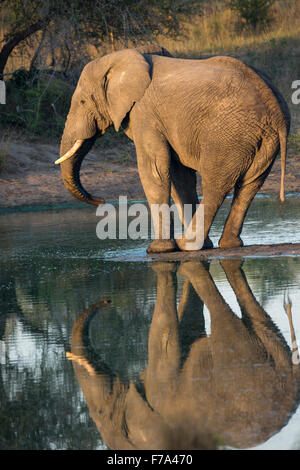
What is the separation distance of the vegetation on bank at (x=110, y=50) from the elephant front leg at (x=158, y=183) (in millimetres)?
6837

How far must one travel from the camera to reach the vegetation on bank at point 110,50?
15.9m

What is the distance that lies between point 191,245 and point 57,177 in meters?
5.79

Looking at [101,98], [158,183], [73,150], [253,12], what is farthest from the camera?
[253,12]

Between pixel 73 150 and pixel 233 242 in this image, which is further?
pixel 73 150

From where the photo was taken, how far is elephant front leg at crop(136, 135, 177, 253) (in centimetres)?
825

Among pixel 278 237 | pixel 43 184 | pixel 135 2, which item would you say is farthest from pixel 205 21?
pixel 278 237

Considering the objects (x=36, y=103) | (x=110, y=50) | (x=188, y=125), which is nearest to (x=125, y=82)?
(x=188, y=125)

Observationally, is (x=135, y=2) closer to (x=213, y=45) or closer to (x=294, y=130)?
(x=294, y=130)

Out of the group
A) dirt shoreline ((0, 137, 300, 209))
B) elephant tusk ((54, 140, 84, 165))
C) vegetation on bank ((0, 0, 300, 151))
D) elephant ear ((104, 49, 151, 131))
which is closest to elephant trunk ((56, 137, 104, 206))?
elephant tusk ((54, 140, 84, 165))

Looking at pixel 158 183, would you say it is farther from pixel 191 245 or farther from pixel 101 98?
pixel 101 98

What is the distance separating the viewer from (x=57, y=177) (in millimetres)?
13750

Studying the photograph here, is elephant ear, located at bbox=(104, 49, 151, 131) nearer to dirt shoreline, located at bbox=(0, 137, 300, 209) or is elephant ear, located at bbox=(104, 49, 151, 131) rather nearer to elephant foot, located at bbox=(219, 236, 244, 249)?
elephant foot, located at bbox=(219, 236, 244, 249)

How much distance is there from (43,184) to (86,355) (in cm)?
875

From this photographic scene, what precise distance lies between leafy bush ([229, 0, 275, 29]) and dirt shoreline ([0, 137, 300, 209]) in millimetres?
8207
